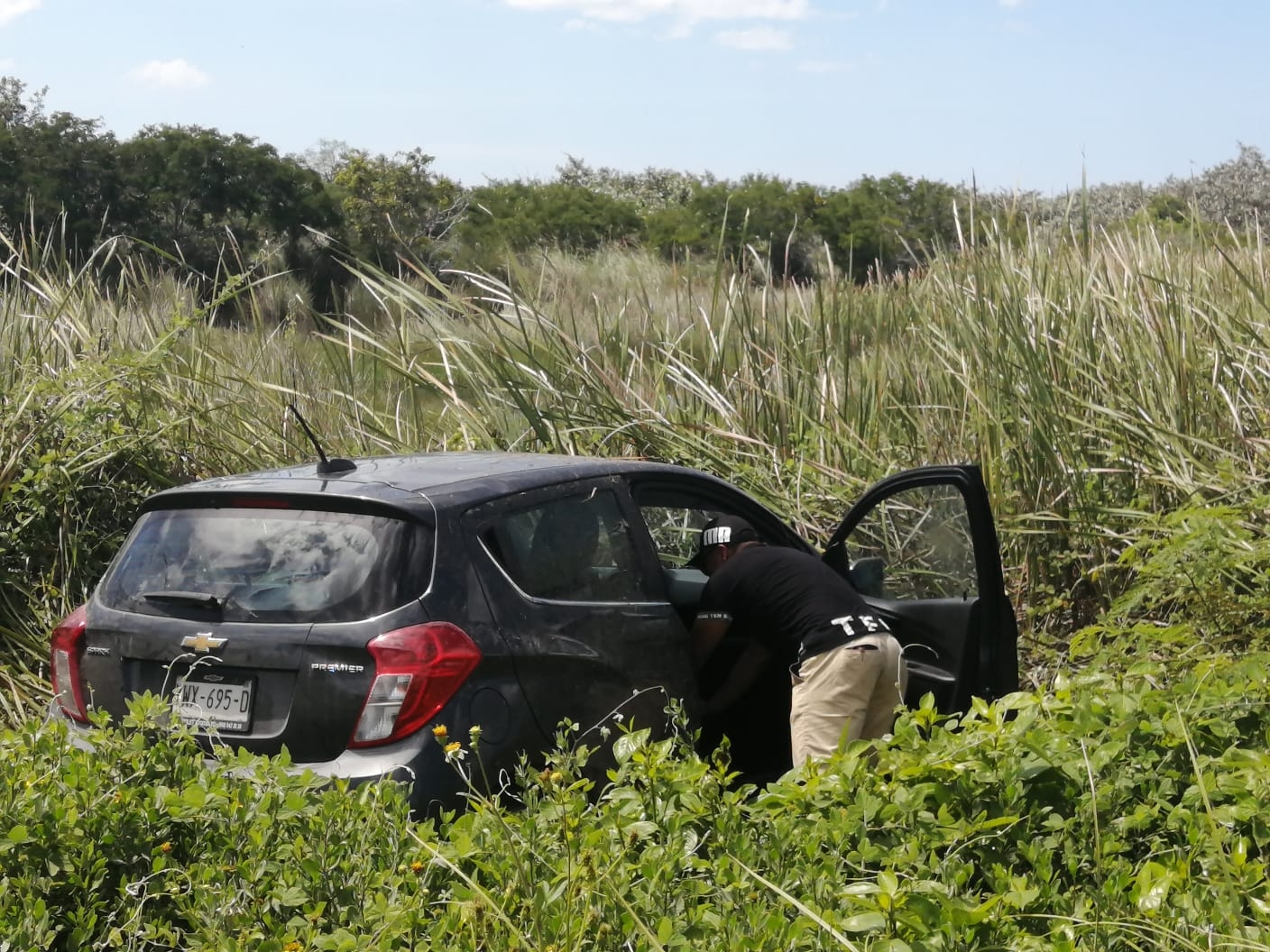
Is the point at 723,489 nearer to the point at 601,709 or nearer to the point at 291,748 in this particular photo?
the point at 601,709

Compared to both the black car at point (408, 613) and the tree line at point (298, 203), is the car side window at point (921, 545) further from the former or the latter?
the tree line at point (298, 203)

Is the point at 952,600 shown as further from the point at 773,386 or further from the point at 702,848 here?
the point at 773,386

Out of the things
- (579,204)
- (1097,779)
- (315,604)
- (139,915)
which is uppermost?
(579,204)

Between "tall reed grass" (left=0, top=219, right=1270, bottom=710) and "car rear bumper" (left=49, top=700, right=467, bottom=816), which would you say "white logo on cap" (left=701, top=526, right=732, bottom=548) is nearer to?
"car rear bumper" (left=49, top=700, right=467, bottom=816)

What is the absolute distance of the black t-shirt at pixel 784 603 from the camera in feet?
16.5

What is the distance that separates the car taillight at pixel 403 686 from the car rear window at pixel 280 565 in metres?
0.14

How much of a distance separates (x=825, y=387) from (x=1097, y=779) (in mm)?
5077

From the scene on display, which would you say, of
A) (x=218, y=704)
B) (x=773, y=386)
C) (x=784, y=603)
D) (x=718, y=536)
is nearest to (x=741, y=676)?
(x=784, y=603)

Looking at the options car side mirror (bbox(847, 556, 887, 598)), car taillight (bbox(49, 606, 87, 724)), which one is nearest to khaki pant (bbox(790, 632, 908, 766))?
car side mirror (bbox(847, 556, 887, 598))

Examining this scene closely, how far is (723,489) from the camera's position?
17.6 feet

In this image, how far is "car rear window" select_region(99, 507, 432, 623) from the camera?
13.1 feet

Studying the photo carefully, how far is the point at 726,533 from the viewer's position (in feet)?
17.3

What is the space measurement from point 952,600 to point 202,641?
2776 millimetres

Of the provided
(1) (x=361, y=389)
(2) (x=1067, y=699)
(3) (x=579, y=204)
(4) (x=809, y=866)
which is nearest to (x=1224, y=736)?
(2) (x=1067, y=699)
